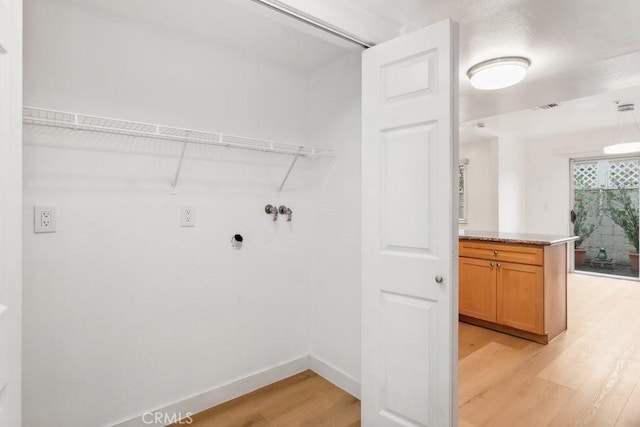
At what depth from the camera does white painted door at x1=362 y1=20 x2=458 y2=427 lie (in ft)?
5.12

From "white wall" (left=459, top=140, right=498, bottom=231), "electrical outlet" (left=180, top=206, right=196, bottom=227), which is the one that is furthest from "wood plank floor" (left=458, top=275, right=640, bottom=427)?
"white wall" (left=459, top=140, right=498, bottom=231)

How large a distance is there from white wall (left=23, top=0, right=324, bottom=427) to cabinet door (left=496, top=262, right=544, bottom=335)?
72.8 inches

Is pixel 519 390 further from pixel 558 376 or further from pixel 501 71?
pixel 501 71

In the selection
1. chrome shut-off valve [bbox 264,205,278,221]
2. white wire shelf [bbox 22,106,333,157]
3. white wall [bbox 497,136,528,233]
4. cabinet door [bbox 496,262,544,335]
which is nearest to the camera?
white wire shelf [bbox 22,106,333,157]

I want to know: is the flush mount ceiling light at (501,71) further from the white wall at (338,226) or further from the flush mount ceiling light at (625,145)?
the flush mount ceiling light at (625,145)

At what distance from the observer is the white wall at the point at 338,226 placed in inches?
91.2

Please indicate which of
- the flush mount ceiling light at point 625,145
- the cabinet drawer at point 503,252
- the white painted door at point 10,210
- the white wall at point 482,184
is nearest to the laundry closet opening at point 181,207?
the white painted door at point 10,210

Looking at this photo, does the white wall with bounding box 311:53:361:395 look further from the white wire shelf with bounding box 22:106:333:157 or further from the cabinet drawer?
the cabinet drawer

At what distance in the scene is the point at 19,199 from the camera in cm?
98

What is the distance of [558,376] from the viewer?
2504mm

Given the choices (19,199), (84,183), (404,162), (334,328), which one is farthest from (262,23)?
(334,328)

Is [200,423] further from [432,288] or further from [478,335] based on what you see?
[478,335]

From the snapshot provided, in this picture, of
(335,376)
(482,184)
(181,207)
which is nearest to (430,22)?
(181,207)

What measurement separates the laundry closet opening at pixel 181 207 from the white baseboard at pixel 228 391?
0.02 meters
